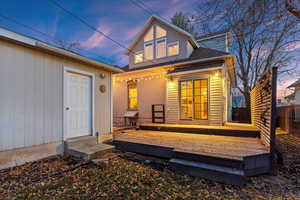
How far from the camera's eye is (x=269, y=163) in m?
3.11

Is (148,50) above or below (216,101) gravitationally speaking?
above

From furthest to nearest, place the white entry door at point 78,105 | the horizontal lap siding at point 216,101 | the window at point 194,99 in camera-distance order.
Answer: the window at point 194,99 → the horizontal lap siding at point 216,101 → the white entry door at point 78,105

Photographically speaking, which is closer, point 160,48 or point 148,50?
point 160,48

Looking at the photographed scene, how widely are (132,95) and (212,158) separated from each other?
6.85 m

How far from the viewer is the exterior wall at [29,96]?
3.21 meters

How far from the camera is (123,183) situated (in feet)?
8.97

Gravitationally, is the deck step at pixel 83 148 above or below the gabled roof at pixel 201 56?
below

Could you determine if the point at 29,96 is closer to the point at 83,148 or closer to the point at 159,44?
the point at 83,148

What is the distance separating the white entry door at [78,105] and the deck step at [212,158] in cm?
304

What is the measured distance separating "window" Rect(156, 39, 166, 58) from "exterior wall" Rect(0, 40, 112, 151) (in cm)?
563

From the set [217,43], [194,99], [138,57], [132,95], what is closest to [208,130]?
[194,99]

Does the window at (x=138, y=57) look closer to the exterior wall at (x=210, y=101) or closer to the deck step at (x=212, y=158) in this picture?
the exterior wall at (x=210, y=101)

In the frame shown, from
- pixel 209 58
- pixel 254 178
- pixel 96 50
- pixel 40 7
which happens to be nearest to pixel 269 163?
pixel 254 178

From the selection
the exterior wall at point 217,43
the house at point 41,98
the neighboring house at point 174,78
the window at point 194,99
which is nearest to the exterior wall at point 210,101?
the neighboring house at point 174,78
